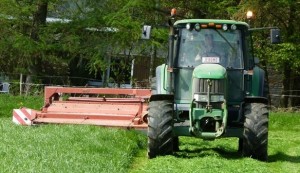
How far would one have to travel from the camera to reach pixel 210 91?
10.8 m

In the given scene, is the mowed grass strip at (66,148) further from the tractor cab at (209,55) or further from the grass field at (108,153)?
the tractor cab at (209,55)

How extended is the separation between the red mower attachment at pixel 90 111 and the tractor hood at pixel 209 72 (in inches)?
83.5

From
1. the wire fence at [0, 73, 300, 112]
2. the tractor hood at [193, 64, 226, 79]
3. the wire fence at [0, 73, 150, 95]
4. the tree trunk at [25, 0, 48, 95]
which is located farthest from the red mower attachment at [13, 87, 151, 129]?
the tree trunk at [25, 0, 48, 95]

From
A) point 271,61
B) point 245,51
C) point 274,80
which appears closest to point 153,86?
point 245,51

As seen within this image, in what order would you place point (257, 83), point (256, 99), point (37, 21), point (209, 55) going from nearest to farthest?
point (256, 99), point (209, 55), point (257, 83), point (37, 21)

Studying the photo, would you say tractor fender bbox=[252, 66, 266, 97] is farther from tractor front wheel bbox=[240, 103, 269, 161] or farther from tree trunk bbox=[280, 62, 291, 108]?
tree trunk bbox=[280, 62, 291, 108]

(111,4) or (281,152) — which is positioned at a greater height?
(111,4)

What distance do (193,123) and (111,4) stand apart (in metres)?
13.6

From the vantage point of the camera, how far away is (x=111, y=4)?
2353 cm

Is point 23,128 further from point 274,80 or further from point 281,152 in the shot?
point 274,80

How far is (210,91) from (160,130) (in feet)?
3.45

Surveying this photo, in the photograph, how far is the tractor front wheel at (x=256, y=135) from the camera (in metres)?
10.5

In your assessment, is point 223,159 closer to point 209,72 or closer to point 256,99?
point 256,99

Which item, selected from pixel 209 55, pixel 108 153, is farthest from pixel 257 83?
pixel 108 153
